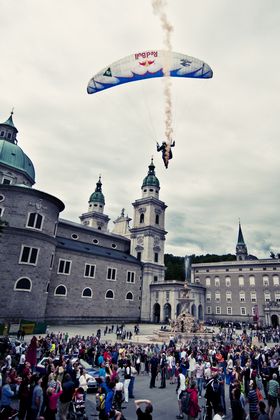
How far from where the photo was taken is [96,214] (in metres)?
70.7

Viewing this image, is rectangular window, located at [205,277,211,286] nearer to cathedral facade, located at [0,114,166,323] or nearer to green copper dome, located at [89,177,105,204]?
cathedral facade, located at [0,114,166,323]

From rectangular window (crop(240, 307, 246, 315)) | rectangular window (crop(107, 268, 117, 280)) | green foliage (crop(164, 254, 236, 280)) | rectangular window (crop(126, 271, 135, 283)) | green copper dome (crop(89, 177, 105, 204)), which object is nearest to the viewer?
rectangular window (crop(107, 268, 117, 280))

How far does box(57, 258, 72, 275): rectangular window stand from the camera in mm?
39938

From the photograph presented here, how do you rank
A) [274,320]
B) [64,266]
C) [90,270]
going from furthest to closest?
[274,320] → [90,270] → [64,266]

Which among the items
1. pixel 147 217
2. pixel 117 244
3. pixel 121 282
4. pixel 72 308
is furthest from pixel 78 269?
pixel 147 217

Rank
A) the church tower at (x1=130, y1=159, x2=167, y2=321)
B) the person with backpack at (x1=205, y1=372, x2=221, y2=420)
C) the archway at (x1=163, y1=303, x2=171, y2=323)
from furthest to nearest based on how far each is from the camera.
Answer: the church tower at (x1=130, y1=159, x2=167, y2=321) → the archway at (x1=163, y1=303, x2=171, y2=323) → the person with backpack at (x1=205, y1=372, x2=221, y2=420)

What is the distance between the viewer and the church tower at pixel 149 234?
5500 cm

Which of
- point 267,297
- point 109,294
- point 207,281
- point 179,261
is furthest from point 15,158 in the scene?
point 179,261

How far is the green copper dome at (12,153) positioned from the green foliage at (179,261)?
5344 centimetres

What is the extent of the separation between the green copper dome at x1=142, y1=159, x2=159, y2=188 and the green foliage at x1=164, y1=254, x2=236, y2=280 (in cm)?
3320

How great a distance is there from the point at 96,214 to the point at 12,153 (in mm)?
29502

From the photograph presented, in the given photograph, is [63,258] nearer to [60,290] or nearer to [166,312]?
[60,290]

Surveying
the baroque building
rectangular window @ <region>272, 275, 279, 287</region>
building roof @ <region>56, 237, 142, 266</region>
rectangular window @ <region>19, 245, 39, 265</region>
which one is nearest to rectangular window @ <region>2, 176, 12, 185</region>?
building roof @ <region>56, 237, 142, 266</region>

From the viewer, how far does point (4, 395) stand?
7355 millimetres
